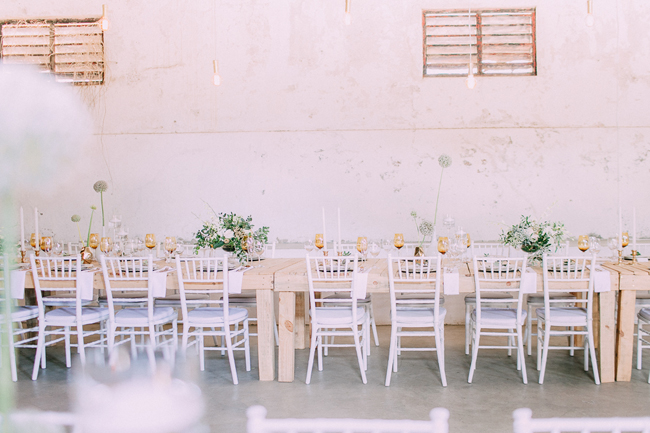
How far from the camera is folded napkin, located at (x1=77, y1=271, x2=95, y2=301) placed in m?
3.73

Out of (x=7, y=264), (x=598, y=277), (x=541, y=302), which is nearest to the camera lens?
(x=7, y=264)

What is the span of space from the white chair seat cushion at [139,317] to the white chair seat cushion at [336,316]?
1.08 meters

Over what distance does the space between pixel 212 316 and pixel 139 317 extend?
53cm

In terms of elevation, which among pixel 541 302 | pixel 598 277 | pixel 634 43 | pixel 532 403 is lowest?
pixel 532 403

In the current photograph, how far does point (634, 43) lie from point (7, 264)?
6.24 meters

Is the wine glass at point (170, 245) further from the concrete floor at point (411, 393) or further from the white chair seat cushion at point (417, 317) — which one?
the white chair seat cushion at point (417, 317)

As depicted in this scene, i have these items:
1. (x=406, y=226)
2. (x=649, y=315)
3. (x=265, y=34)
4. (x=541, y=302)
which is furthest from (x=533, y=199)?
(x=265, y=34)

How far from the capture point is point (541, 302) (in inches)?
162

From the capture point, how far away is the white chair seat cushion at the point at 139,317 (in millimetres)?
3674

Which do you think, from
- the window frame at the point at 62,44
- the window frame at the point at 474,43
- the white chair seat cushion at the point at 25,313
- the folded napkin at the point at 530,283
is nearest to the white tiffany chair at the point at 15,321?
the white chair seat cushion at the point at 25,313

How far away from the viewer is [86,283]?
3742mm

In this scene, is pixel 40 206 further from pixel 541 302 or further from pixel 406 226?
pixel 541 302

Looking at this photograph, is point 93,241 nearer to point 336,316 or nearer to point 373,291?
point 336,316

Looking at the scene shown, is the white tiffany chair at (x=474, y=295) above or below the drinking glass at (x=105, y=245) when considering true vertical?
below
